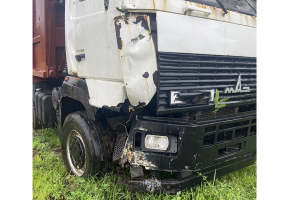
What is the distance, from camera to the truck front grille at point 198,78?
6.73 ft

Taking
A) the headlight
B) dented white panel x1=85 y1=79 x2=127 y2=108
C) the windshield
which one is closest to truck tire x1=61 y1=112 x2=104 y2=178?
dented white panel x1=85 y1=79 x2=127 y2=108

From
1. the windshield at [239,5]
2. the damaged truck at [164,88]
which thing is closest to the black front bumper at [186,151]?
the damaged truck at [164,88]

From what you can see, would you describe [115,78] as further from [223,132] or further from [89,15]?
[223,132]

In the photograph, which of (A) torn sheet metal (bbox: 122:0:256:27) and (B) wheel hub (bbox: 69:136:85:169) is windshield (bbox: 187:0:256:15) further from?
(B) wheel hub (bbox: 69:136:85:169)

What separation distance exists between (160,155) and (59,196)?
1.29m

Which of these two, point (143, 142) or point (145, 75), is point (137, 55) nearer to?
point (145, 75)

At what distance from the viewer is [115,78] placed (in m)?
2.34

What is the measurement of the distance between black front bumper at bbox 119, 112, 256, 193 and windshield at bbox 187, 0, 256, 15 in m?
1.04

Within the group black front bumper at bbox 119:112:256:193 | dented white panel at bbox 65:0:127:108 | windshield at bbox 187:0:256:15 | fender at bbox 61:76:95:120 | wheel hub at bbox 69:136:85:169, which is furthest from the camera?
wheel hub at bbox 69:136:85:169

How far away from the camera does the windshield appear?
94.8 inches

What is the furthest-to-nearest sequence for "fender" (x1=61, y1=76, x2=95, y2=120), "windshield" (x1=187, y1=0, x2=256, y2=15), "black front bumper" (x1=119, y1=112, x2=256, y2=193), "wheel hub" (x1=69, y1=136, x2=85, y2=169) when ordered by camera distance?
"wheel hub" (x1=69, y1=136, x2=85, y2=169), "fender" (x1=61, y1=76, x2=95, y2=120), "windshield" (x1=187, y1=0, x2=256, y2=15), "black front bumper" (x1=119, y1=112, x2=256, y2=193)

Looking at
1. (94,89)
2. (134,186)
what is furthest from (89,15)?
(134,186)

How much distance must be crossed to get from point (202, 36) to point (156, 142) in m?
0.98

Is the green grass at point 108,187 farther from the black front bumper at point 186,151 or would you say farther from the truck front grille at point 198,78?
the truck front grille at point 198,78
